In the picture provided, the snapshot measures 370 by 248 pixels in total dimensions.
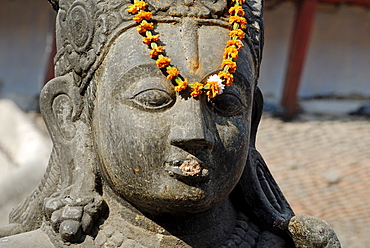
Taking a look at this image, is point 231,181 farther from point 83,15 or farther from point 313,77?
point 313,77

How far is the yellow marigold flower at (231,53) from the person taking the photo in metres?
2.03

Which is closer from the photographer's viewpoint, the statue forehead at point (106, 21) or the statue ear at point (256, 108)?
the statue forehead at point (106, 21)

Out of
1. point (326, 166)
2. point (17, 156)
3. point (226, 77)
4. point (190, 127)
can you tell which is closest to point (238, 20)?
point (226, 77)

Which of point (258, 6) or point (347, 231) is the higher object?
point (258, 6)

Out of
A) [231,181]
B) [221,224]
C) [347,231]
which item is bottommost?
[347,231]

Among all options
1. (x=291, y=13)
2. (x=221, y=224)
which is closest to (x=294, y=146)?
(x=291, y=13)

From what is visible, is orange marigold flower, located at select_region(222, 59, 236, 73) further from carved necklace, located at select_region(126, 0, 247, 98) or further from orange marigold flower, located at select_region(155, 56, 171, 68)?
orange marigold flower, located at select_region(155, 56, 171, 68)

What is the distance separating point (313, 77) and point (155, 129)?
336 inches

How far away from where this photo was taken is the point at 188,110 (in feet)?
6.50

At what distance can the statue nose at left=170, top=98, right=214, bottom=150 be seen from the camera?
1.94m

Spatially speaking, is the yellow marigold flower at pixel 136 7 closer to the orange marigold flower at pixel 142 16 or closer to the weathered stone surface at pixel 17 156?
the orange marigold flower at pixel 142 16

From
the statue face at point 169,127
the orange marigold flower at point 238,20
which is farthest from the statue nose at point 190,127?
the orange marigold flower at point 238,20

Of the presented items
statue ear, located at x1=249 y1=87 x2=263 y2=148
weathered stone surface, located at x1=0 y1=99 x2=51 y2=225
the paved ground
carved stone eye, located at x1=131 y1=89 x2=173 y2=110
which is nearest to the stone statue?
carved stone eye, located at x1=131 y1=89 x2=173 y2=110

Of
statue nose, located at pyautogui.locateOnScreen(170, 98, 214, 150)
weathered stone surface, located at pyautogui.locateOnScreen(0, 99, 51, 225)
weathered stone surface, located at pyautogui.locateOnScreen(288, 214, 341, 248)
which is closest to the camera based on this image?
statue nose, located at pyautogui.locateOnScreen(170, 98, 214, 150)
